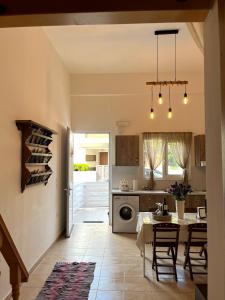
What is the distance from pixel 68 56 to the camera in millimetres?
5742

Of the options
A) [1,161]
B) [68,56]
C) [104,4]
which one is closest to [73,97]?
[68,56]

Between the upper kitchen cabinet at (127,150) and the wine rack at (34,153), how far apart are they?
7.44 ft

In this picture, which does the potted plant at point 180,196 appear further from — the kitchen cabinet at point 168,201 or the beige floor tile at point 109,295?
Result: the kitchen cabinet at point 168,201

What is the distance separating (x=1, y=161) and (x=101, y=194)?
767 cm

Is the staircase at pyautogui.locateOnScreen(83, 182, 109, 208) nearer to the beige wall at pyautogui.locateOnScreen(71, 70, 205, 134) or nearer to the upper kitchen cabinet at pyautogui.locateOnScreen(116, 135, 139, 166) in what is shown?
the upper kitchen cabinet at pyautogui.locateOnScreen(116, 135, 139, 166)

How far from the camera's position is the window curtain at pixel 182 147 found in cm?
675

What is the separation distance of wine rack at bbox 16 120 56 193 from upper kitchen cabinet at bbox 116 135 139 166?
7.44 ft

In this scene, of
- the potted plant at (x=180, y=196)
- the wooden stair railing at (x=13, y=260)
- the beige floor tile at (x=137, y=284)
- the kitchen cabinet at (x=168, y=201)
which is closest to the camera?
the wooden stair railing at (x=13, y=260)

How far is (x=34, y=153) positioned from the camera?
3.89m

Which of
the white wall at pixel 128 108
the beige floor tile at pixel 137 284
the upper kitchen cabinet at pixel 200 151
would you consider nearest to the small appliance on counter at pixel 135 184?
the white wall at pixel 128 108

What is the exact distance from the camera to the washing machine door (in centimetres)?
621

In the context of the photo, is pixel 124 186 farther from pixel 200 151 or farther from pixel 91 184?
pixel 91 184

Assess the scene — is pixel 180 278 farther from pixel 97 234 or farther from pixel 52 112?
pixel 52 112

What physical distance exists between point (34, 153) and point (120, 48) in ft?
8.93
